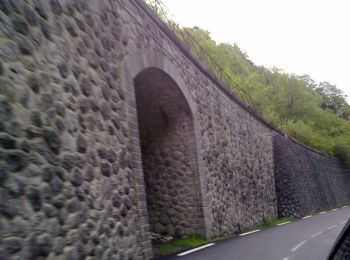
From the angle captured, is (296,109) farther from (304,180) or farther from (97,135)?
(97,135)

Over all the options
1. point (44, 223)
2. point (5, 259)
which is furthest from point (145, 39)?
point (5, 259)

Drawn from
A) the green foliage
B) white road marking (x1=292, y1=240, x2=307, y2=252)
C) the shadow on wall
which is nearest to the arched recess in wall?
the shadow on wall

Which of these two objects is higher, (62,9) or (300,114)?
(300,114)

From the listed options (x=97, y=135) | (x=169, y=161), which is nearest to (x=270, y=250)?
(x=169, y=161)

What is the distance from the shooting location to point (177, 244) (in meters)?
10.2

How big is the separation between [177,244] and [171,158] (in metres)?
2.63

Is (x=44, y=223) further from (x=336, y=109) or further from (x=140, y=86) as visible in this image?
(x=336, y=109)

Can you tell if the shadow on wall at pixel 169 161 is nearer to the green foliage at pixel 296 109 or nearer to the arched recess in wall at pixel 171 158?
the arched recess in wall at pixel 171 158

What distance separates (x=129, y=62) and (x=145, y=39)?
1.33 metres

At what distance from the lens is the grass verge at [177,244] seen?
925 cm

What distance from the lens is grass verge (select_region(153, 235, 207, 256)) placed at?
925 centimetres

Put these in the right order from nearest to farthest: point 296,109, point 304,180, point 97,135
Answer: point 97,135, point 304,180, point 296,109

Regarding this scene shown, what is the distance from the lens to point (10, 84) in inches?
164

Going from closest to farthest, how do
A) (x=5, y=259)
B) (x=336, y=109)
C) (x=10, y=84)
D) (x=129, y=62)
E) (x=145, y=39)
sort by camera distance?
(x=5, y=259), (x=10, y=84), (x=129, y=62), (x=145, y=39), (x=336, y=109)
